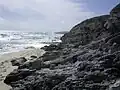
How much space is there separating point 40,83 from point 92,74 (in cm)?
346

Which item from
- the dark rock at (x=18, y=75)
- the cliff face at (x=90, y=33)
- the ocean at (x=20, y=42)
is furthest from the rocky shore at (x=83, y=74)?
the ocean at (x=20, y=42)

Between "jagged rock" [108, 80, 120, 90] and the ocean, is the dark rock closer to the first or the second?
"jagged rock" [108, 80, 120, 90]

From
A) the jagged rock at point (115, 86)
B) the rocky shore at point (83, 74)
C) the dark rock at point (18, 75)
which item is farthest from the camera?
the dark rock at point (18, 75)

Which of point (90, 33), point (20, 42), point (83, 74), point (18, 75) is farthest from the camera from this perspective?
point (20, 42)

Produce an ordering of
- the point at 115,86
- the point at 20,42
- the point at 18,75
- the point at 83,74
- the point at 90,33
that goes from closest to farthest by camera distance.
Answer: the point at 115,86
the point at 83,74
the point at 18,75
the point at 90,33
the point at 20,42

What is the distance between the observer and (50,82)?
1455 centimetres

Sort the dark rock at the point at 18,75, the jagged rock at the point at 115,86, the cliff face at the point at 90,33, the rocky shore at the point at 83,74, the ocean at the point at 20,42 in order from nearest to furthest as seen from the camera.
→ the jagged rock at the point at 115,86 < the rocky shore at the point at 83,74 < the dark rock at the point at 18,75 < the cliff face at the point at 90,33 < the ocean at the point at 20,42

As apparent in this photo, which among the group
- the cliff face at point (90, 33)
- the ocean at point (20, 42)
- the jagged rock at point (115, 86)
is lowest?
the jagged rock at point (115, 86)

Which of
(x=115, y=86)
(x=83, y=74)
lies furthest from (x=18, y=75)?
(x=115, y=86)

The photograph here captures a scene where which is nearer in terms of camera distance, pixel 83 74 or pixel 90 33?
pixel 83 74

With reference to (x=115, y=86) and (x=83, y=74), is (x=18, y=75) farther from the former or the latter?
(x=115, y=86)

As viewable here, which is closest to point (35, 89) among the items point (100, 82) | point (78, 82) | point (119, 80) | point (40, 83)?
point (40, 83)

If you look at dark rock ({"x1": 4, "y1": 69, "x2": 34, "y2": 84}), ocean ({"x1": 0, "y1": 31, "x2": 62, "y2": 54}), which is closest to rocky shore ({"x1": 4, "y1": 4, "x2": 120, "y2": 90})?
dark rock ({"x1": 4, "y1": 69, "x2": 34, "y2": 84})

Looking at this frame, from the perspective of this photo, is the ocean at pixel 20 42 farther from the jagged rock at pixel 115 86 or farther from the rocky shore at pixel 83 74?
the jagged rock at pixel 115 86
